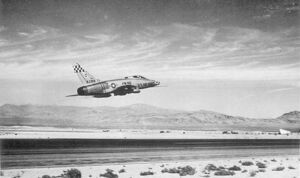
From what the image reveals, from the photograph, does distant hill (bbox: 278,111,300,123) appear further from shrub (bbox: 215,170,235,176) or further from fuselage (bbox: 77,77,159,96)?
shrub (bbox: 215,170,235,176)

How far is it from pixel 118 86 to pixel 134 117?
76.4 meters

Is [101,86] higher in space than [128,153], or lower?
higher

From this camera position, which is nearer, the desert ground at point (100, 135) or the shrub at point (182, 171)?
the shrub at point (182, 171)

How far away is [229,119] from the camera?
12319cm

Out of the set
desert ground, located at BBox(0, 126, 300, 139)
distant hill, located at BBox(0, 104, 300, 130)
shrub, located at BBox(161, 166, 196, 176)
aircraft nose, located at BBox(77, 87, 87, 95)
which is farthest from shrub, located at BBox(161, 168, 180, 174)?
distant hill, located at BBox(0, 104, 300, 130)

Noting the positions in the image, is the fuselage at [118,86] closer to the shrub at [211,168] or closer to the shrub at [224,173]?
the shrub at [211,168]

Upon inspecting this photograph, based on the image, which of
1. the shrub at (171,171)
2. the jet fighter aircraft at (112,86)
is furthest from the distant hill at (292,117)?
the shrub at (171,171)

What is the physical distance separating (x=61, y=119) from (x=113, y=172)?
9272 cm

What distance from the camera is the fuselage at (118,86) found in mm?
31422

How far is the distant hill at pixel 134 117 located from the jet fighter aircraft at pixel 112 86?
211ft

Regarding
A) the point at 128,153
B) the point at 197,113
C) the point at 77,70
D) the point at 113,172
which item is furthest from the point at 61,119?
the point at 113,172

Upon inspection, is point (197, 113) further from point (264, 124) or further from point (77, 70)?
point (77, 70)

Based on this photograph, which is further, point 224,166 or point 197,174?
point 224,166

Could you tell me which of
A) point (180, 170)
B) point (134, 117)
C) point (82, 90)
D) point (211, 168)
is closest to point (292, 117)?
point (134, 117)
